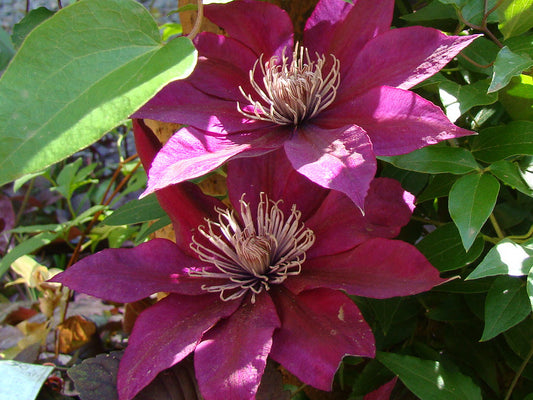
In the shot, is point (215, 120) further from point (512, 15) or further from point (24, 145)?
point (512, 15)

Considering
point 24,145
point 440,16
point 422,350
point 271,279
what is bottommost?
point 422,350

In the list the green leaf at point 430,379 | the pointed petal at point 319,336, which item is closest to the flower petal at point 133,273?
the pointed petal at point 319,336

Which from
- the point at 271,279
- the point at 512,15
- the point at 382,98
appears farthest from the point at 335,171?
the point at 512,15

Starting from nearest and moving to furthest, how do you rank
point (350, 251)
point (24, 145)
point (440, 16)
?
point (24, 145), point (350, 251), point (440, 16)

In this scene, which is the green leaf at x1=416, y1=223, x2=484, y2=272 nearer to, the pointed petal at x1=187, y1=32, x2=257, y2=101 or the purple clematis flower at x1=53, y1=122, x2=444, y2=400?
the purple clematis flower at x1=53, y1=122, x2=444, y2=400

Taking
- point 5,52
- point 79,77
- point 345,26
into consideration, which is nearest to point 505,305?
point 345,26

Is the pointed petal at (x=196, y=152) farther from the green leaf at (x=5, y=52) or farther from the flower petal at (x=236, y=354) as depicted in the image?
the green leaf at (x=5, y=52)
